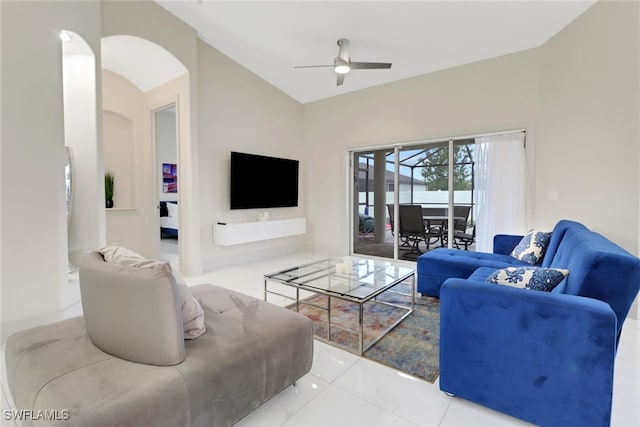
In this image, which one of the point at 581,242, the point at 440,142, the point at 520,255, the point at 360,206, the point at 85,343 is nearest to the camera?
the point at 85,343

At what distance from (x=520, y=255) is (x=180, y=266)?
14.6ft

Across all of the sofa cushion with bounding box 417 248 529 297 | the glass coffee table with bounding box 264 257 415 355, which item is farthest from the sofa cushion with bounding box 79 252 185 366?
the sofa cushion with bounding box 417 248 529 297

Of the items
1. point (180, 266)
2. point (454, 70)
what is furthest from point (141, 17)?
point (454, 70)

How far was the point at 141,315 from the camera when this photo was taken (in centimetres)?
131

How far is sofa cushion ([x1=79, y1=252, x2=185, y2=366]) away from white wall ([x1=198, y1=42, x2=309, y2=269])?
3385 millimetres

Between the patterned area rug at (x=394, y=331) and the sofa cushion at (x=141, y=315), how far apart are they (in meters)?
1.43

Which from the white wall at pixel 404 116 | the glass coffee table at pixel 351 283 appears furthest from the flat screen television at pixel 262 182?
the glass coffee table at pixel 351 283

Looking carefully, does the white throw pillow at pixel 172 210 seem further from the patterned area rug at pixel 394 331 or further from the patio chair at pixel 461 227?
the patio chair at pixel 461 227

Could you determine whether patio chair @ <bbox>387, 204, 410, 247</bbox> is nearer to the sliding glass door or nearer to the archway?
the sliding glass door

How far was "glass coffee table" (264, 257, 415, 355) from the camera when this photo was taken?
2361mm

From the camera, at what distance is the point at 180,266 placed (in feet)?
15.5

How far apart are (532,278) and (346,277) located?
150 centimetres

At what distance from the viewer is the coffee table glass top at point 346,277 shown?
2.51 meters

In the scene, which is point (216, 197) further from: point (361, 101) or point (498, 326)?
point (498, 326)
